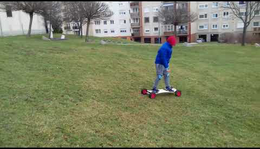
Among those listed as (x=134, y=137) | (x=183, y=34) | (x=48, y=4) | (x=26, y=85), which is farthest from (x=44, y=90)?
(x=183, y=34)

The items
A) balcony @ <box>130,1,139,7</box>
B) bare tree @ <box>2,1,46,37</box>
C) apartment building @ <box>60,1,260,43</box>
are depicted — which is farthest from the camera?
balcony @ <box>130,1,139,7</box>

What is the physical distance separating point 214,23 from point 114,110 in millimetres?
53511

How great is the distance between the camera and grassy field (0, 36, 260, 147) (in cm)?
374

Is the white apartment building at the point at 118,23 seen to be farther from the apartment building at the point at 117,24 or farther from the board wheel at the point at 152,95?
the board wheel at the point at 152,95

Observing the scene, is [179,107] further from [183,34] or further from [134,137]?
[183,34]

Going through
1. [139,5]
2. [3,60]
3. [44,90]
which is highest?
[139,5]

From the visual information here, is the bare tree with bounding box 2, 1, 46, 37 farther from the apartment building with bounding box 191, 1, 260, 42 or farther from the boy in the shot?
the apartment building with bounding box 191, 1, 260, 42

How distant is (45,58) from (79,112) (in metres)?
6.01

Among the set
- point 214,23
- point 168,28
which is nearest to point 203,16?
point 214,23

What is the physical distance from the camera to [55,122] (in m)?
4.13

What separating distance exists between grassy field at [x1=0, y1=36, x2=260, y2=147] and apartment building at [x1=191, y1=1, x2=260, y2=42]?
46.9m

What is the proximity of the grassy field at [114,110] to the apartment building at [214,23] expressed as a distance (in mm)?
46931

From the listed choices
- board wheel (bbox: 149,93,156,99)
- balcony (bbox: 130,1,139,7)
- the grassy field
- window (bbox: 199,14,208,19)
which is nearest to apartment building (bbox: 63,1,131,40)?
balcony (bbox: 130,1,139,7)

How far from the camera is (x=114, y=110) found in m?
4.97
